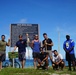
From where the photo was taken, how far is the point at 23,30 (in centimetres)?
1891

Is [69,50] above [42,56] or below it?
above

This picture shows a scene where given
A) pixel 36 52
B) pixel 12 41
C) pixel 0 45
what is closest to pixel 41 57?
pixel 36 52

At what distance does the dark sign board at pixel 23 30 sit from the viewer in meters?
18.7

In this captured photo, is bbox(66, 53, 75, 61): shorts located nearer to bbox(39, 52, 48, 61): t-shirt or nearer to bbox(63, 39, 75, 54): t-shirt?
bbox(63, 39, 75, 54): t-shirt

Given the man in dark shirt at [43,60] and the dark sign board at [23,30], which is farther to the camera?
the dark sign board at [23,30]

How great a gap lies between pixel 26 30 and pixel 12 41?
1206 millimetres

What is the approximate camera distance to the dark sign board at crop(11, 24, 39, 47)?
18.7 metres

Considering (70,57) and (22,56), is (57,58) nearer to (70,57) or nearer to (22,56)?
(70,57)

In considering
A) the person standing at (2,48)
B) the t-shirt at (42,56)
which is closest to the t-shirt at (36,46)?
the t-shirt at (42,56)

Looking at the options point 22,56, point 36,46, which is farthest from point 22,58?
point 36,46

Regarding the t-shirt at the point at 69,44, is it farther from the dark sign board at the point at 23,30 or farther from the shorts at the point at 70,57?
the dark sign board at the point at 23,30

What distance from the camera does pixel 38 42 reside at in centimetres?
1469

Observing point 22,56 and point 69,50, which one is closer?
point 69,50

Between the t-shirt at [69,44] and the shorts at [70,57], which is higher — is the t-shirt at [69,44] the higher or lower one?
the higher one
